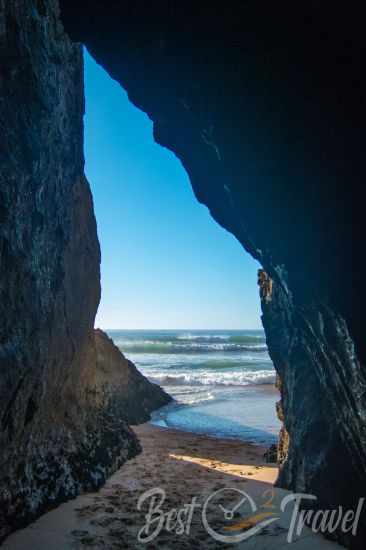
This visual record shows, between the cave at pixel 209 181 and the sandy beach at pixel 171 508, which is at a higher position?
the cave at pixel 209 181

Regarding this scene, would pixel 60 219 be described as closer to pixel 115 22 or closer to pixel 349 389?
pixel 115 22

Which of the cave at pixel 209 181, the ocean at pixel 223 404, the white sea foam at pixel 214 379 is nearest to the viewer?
the cave at pixel 209 181

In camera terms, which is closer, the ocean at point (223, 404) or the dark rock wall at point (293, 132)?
the dark rock wall at point (293, 132)

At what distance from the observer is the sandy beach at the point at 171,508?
14.4ft

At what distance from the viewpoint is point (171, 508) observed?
5434 millimetres

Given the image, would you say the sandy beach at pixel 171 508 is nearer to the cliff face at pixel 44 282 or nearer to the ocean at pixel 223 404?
the cliff face at pixel 44 282

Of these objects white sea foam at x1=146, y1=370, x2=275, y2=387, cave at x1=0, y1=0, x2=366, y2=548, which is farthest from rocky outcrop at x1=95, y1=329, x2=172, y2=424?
white sea foam at x1=146, y1=370, x2=275, y2=387

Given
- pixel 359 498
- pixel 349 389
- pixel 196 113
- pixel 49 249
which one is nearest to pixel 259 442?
pixel 359 498

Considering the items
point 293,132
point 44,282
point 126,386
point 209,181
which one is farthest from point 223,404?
point 293,132

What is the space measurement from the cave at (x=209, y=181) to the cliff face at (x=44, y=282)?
3cm

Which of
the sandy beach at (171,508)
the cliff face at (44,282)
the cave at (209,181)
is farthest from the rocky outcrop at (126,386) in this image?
the cave at (209,181)

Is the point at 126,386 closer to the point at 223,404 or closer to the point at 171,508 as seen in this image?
the point at 223,404

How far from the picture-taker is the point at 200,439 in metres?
10.0

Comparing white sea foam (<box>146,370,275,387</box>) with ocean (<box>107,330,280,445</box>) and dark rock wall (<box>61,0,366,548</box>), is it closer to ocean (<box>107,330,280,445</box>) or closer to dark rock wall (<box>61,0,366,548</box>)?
ocean (<box>107,330,280,445</box>)
